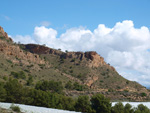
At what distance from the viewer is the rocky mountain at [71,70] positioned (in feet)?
230

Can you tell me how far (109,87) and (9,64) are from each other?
1747 inches

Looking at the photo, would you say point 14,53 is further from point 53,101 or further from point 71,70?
point 53,101

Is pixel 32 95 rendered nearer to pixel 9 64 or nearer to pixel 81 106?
pixel 81 106

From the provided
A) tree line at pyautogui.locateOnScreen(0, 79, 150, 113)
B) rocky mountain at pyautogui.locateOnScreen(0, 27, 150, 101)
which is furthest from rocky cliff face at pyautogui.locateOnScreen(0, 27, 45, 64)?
tree line at pyautogui.locateOnScreen(0, 79, 150, 113)

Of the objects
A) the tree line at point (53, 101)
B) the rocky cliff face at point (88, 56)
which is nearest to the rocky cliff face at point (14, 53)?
the rocky cliff face at point (88, 56)

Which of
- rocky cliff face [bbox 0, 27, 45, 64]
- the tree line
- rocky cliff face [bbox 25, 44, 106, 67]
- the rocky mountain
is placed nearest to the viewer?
the tree line

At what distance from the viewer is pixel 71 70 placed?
9488 centimetres

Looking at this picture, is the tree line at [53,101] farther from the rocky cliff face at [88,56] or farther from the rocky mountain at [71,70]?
the rocky cliff face at [88,56]

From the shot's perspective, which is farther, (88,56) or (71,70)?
(88,56)

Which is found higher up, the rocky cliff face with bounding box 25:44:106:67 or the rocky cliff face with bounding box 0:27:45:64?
the rocky cliff face with bounding box 25:44:106:67

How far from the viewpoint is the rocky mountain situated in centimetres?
7000

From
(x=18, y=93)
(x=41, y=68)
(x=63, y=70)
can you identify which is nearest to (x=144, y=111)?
(x=18, y=93)

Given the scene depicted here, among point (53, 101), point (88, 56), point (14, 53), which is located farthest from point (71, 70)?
point (53, 101)

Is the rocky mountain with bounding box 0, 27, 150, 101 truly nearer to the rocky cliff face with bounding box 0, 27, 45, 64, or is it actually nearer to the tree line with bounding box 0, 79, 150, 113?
the rocky cliff face with bounding box 0, 27, 45, 64
